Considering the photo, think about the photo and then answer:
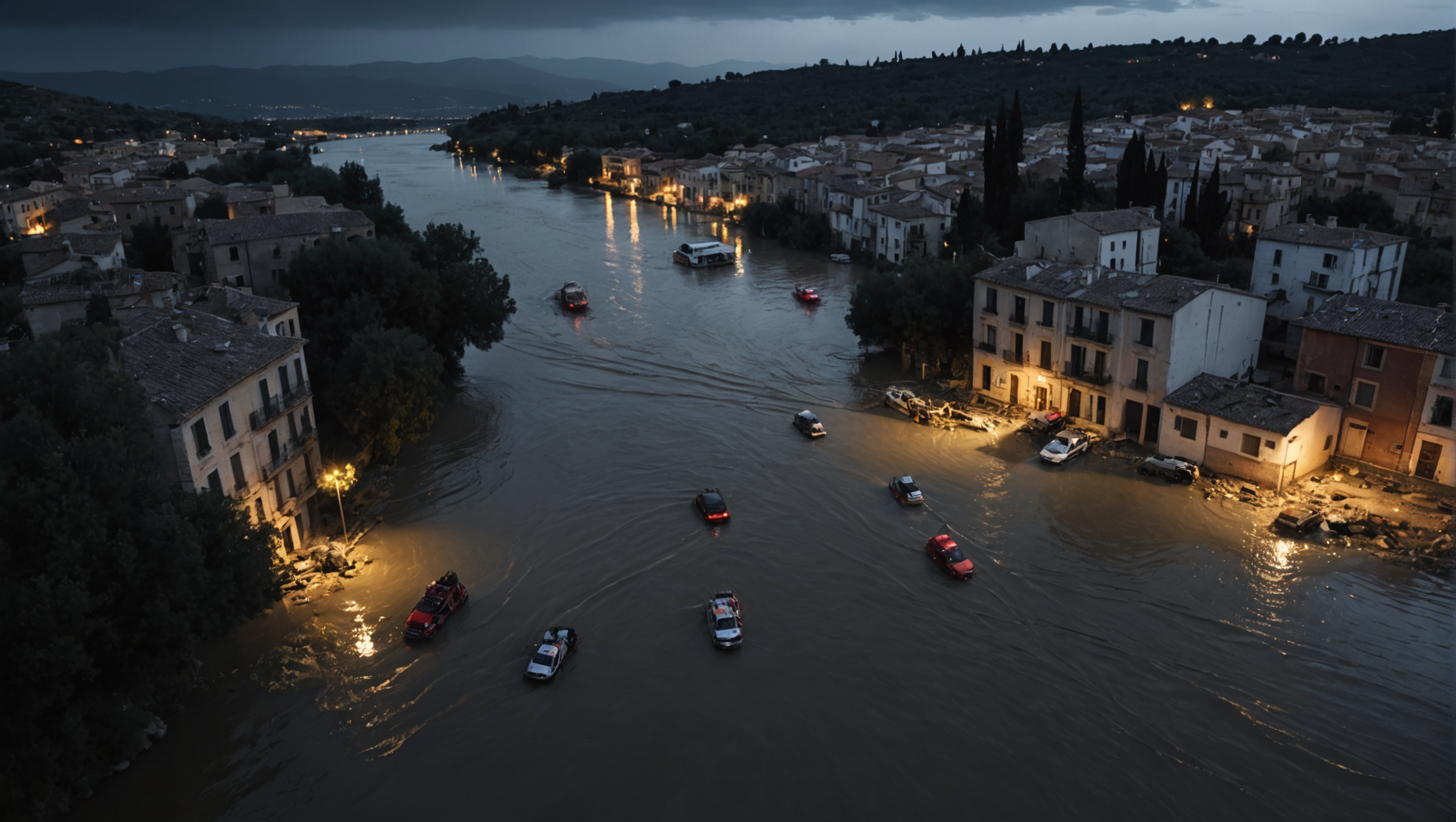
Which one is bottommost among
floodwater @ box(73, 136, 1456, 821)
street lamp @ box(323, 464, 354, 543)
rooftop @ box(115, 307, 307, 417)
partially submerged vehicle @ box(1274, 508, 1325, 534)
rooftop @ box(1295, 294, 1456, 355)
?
floodwater @ box(73, 136, 1456, 821)

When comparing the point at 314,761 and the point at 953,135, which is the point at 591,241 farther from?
the point at 314,761

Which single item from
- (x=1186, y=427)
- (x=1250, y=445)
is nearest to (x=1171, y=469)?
(x=1186, y=427)

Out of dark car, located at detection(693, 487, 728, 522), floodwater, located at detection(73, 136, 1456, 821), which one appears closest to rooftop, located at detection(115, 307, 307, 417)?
floodwater, located at detection(73, 136, 1456, 821)

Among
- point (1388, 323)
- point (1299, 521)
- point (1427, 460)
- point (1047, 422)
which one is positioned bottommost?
point (1299, 521)

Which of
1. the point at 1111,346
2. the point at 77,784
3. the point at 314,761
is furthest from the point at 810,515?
the point at 77,784

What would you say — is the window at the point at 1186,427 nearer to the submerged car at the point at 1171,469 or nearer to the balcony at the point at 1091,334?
the submerged car at the point at 1171,469

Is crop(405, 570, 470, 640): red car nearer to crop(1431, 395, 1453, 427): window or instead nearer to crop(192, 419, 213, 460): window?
crop(192, 419, 213, 460): window

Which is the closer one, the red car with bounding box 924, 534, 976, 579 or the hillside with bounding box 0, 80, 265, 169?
the red car with bounding box 924, 534, 976, 579

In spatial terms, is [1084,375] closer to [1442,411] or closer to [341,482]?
[1442,411]
